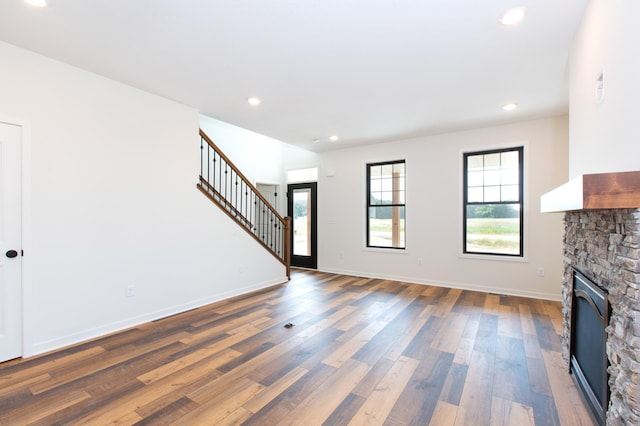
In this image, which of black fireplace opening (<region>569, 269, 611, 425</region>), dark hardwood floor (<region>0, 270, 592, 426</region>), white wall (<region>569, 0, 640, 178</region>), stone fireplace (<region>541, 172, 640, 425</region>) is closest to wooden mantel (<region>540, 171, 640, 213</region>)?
stone fireplace (<region>541, 172, 640, 425</region>)

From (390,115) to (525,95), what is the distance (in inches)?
64.8

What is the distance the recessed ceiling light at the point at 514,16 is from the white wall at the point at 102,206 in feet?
11.8

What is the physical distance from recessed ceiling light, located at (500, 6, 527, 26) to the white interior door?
4136 mm

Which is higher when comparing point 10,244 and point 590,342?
point 10,244

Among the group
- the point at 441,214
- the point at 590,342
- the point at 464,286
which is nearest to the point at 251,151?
the point at 441,214

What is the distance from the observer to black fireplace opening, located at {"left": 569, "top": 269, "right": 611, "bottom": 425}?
1685mm

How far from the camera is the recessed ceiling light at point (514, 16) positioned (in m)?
2.11

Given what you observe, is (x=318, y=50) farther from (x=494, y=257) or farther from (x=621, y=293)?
(x=494, y=257)

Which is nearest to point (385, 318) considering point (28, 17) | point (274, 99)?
point (274, 99)

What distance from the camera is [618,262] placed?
1483 millimetres

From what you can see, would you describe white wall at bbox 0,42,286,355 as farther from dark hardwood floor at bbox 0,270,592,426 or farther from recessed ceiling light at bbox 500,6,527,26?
recessed ceiling light at bbox 500,6,527,26

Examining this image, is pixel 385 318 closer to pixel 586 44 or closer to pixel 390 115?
pixel 390 115

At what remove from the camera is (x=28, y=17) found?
222 cm

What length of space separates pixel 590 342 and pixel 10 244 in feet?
15.2
